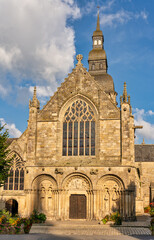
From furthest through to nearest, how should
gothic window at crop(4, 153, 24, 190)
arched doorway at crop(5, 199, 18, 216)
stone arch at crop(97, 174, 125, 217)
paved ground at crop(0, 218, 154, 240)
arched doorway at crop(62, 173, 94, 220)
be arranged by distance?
arched doorway at crop(5, 199, 18, 216), gothic window at crop(4, 153, 24, 190), arched doorway at crop(62, 173, 94, 220), stone arch at crop(97, 174, 125, 217), paved ground at crop(0, 218, 154, 240)

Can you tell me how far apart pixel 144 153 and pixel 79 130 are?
25.3m

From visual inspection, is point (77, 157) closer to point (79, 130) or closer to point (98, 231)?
point (79, 130)

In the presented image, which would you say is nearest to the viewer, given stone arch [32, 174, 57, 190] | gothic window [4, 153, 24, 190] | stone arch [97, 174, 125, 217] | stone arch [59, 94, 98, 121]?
stone arch [97, 174, 125, 217]

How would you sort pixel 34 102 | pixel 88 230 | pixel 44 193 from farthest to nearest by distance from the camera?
pixel 34 102, pixel 44 193, pixel 88 230

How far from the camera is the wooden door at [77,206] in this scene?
25.8 m

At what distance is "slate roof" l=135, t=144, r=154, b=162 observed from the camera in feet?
160

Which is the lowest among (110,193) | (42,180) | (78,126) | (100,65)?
(110,193)

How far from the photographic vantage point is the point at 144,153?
164ft

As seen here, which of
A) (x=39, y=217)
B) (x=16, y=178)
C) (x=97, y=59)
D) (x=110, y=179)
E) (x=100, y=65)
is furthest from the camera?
(x=97, y=59)

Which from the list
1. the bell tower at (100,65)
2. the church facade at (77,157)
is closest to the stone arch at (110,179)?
the church facade at (77,157)

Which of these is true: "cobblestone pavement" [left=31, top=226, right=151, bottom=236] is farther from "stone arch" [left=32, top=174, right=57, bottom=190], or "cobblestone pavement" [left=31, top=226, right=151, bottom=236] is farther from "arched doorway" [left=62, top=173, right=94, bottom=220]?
Answer: "stone arch" [left=32, top=174, right=57, bottom=190]

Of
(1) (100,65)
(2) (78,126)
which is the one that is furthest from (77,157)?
(1) (100,65)

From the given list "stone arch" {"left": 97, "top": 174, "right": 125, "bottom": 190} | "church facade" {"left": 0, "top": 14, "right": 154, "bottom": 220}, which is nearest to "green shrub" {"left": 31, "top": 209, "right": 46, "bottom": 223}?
"church facade" {"left": 0, "top": 14, "right": 154, "bottom": 220}

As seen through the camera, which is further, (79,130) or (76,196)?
(79,130)
